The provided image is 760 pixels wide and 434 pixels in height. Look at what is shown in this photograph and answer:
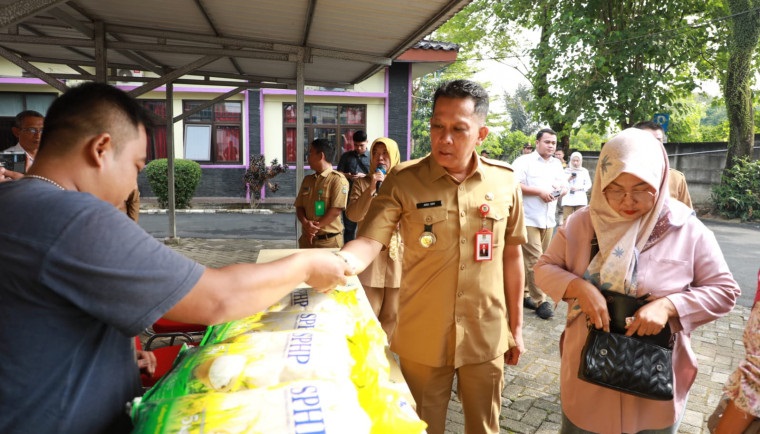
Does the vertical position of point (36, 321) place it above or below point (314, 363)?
above

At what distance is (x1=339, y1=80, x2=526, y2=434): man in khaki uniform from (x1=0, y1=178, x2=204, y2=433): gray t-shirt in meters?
1.21

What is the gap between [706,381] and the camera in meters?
4.07

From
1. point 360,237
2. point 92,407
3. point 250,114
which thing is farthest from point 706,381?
point 250,114

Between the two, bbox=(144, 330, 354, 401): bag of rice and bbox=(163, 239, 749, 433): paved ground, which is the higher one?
bbox=(144, 330, 354, 401): bag of rice

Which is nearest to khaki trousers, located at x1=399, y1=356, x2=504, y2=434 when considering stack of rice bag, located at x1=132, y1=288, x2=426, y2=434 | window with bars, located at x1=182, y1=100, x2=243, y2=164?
stack of rice bag, located at x1=132, y1=288, x2=426, y2=434

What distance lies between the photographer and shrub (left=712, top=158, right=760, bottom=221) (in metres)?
14.1

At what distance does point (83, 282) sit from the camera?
96 centimetres

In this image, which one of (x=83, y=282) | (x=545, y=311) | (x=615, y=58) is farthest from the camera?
(x=615, y=58)

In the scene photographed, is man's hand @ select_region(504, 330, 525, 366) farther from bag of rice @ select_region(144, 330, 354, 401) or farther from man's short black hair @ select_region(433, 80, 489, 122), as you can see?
bag of rice @ select_region(144, 330, 354, 401)

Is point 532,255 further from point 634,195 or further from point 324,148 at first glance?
point 634,195

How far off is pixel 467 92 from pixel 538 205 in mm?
3886

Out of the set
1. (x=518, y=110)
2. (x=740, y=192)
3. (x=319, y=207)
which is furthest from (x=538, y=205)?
(x=518, y=110)

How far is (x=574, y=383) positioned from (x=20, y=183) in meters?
2.00

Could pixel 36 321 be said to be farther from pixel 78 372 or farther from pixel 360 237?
pixel 360 237
